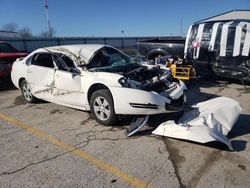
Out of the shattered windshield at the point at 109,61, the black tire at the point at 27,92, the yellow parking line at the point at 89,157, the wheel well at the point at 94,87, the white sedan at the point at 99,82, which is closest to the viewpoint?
the yellow parking line at the point at 89,157

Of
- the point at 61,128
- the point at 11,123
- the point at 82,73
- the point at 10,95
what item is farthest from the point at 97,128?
the point at 10,95

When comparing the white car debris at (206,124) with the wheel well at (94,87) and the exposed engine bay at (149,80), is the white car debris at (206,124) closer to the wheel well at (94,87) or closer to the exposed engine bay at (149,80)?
the exposed engine bay at (149,80)

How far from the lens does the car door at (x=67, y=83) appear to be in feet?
16.8

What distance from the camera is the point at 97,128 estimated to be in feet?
15.7

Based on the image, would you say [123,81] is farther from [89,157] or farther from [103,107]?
[89,157]

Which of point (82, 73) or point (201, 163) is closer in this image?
point (201, 163)

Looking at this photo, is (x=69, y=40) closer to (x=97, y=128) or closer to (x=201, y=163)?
(x=97, y=128)

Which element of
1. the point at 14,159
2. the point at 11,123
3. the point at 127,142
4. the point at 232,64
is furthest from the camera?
the point at 232,64

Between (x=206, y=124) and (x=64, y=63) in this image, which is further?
(x=64, y=63)

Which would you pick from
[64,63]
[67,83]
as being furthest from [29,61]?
[67,83]

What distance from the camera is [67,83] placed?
5.25m

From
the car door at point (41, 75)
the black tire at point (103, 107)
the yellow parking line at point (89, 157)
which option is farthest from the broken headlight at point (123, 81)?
the car door at point (41, 75)

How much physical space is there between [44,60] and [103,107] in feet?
7.66

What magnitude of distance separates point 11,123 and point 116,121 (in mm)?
2355
